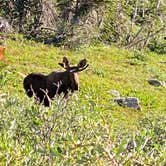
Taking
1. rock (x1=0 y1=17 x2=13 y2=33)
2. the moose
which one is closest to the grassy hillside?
the moose

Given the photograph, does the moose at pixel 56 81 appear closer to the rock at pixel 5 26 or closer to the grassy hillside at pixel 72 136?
the grassy hillside at pixel 72 136

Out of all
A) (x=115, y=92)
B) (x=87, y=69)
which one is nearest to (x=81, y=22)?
(x=87, y=69)

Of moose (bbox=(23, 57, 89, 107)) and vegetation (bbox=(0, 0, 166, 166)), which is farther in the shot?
moose (bbox=(23, 57, 89, 107))

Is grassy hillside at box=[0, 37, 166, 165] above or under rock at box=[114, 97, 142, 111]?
above

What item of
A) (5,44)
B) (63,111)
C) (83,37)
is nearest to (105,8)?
(83,37)

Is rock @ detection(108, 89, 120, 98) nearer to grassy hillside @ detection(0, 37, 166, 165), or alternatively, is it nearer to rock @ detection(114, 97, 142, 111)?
rock @ detection(114, 97, 142, 111)

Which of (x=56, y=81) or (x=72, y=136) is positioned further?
(x=56, y=81)

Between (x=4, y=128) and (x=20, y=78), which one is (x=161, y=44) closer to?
(x=20, y=78)

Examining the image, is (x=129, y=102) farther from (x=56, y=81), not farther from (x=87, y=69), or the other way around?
(x=56, y=81)

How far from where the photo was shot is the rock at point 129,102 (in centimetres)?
1759

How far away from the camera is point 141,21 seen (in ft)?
114

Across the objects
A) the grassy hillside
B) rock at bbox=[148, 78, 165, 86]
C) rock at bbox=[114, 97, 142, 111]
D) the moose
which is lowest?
rock at bbox=[148, 78, 165, 86]

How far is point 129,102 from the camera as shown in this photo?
1786 cm

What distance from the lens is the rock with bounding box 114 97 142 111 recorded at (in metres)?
17.6
